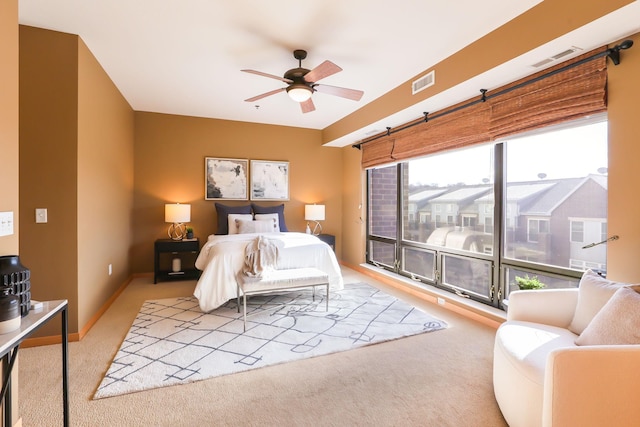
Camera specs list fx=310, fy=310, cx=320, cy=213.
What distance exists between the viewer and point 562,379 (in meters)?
1.26

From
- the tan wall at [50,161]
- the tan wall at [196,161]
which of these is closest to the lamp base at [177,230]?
the tan wall at [196,161]

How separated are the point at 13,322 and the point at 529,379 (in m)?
2.24

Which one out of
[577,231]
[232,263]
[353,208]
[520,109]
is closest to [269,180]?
[353,208]

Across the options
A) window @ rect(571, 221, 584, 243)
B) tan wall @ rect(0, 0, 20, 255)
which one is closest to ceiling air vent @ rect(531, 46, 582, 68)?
window @ rect(571, 221, 584, 243)

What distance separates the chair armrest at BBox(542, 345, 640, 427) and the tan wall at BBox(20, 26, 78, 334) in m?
3.42

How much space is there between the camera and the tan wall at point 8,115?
4.83 feet

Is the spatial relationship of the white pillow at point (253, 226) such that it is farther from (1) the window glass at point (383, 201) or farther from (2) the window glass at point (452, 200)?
(2) the window glass at point (452, 200)

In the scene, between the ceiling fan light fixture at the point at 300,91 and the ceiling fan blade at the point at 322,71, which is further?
the ceiling fan light fixture at the point at 300,91

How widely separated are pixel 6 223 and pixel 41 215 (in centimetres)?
137

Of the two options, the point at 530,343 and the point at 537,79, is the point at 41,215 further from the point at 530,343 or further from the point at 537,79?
the point at 537,79

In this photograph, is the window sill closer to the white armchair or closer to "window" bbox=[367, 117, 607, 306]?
"window" bbox=[367, 117, 607, 306]

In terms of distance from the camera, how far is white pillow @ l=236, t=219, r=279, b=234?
15.5 feet

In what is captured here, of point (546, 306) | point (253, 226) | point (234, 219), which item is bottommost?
point (546, 306)

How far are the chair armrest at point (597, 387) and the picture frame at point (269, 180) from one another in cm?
489
